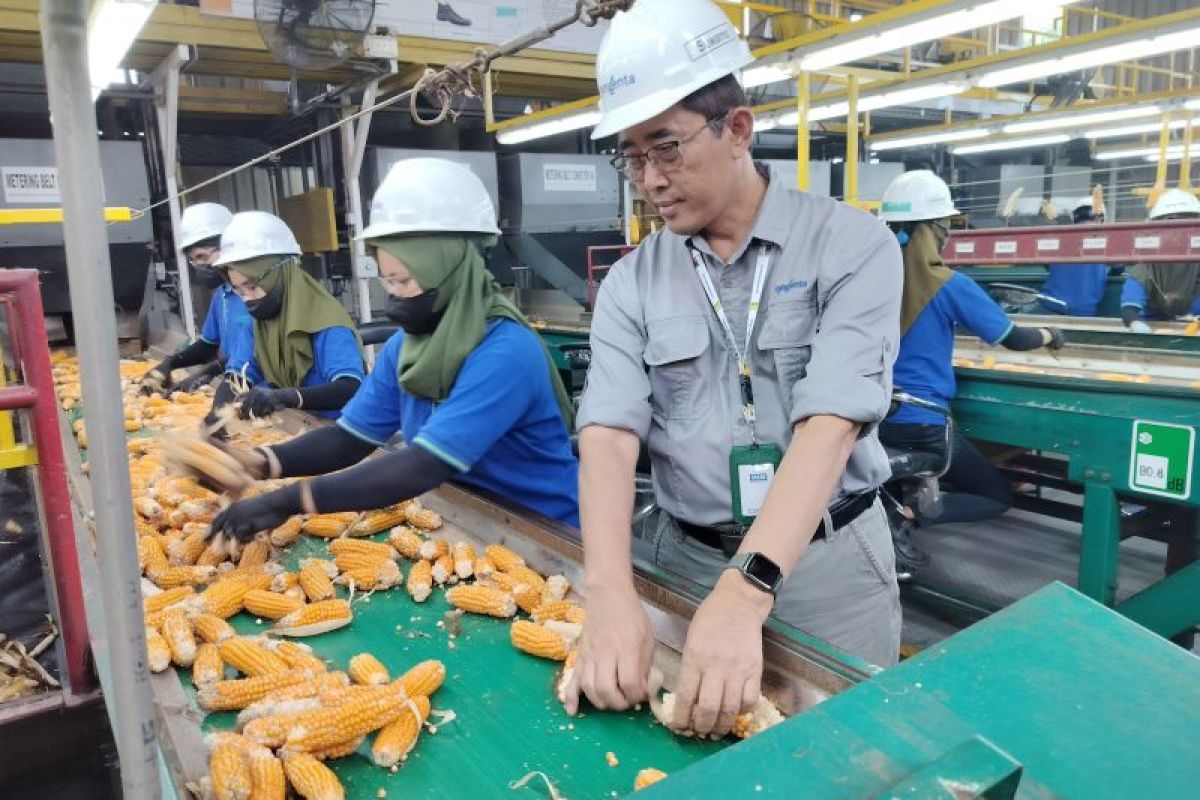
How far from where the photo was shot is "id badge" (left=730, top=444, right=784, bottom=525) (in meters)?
1.61

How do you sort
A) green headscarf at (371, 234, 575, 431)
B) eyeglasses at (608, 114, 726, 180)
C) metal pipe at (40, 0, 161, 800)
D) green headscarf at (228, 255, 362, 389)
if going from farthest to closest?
green headscarf at (228, 255, 362, 389), green headscarf at (371, 234, 575, 431), eyeglasses at (608, 114, 726, 180), metal pipe at (40, 0, 161, 800)

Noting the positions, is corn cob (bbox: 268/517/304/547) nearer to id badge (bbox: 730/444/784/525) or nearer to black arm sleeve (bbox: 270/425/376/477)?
black arm sleeve (bbox: 270/425/376/477)

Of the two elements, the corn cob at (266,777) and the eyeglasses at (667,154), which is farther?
the eyeglasses at (667,154)

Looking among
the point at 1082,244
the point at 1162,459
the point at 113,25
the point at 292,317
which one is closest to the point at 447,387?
the point at 292,317

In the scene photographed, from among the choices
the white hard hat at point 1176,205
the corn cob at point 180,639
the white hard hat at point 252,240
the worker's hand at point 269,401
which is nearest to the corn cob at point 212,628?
the corn cob at point 180,639

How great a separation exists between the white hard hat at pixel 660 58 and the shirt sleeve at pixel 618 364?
0.35 metres

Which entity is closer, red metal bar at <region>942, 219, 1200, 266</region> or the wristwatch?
the wristwatch

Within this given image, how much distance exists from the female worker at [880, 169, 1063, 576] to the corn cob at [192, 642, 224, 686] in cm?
317

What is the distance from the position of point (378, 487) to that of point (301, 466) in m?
0.58

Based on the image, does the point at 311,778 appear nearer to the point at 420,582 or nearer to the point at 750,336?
the point at 420,582

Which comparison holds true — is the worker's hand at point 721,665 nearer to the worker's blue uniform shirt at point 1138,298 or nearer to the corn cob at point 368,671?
the corn cob at point 368,671

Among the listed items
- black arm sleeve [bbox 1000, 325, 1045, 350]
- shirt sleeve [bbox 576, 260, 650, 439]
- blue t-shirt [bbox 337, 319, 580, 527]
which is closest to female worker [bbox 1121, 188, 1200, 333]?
black arm sleeve [bbox 1000, 325, 1045, 350]

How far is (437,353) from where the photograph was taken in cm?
221

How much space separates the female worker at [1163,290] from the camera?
19.7ft
